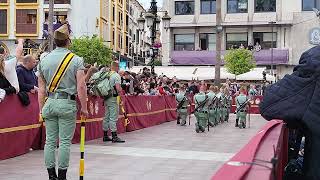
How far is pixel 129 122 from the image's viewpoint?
1683 centimetres

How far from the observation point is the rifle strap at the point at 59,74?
7.37 metres

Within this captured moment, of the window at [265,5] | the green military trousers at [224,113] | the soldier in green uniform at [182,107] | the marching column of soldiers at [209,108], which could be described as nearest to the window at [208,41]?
the window at [265,5]

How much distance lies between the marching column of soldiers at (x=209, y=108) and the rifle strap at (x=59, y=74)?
10.9 m

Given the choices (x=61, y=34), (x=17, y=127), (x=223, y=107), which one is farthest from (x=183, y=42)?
(x=61, y=34)

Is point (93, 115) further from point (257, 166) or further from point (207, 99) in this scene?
point (257, 166)

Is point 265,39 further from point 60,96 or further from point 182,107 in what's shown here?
point 60,96

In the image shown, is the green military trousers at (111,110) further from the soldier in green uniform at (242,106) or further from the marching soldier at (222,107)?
the marching soldier at (222,107)

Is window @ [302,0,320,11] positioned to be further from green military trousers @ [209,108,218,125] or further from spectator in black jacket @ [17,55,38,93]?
spectator in black jacket @ [17,55,38,93]

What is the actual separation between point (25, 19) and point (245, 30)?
23698mm

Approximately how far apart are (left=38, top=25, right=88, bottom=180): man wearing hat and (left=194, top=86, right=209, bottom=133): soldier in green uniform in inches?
423

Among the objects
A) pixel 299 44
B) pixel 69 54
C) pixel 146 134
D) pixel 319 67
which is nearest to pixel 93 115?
pixel 146 134

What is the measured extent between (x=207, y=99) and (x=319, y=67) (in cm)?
1555

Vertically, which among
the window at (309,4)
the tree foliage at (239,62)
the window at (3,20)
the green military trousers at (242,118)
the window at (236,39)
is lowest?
the green military trousers at (242,118)

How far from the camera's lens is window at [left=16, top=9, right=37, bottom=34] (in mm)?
60688
